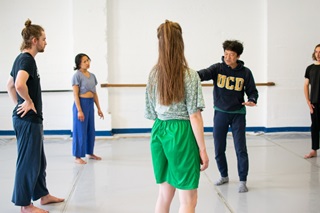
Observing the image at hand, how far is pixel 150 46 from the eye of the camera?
668cm

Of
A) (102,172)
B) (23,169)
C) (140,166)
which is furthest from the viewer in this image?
(140,166)

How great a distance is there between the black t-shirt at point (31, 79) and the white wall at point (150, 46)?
3665mm

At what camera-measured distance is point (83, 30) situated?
6.42 meters

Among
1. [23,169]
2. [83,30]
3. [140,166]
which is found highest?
[83,30]

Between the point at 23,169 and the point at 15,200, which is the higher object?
the point at 23,169

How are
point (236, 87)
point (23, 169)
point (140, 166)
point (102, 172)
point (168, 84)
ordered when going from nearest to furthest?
point (168, 84) → point (23, 169) → point (236, 87) → point (102, 172) → point (140, 166)

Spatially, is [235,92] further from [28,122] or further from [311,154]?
[311,154]

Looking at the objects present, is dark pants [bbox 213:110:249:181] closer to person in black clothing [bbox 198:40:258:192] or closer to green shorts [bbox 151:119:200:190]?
person in black clothing [bbox 198:40:258:192]

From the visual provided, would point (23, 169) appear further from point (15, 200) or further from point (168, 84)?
point (168, 84)

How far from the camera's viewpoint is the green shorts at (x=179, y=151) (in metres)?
2.02

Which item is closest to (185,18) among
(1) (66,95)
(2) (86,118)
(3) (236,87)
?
(1) (66,95)

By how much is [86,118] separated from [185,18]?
9.55 ft

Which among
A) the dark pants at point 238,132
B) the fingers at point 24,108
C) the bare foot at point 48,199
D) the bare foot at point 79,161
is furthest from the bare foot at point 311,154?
the fingers at point 24,108

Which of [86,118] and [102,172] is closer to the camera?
[102,172]
